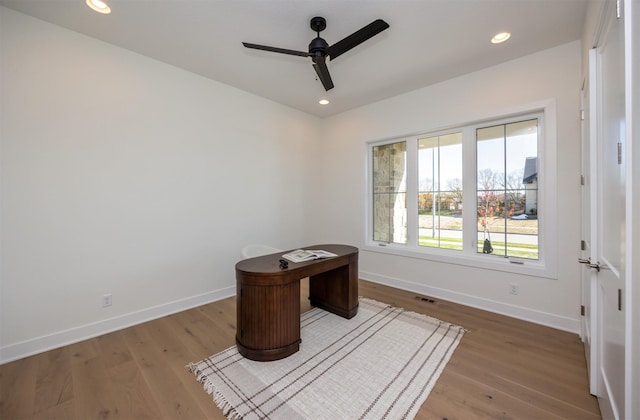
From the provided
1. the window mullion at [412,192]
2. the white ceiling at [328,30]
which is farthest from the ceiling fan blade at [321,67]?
the window mullion at [412,192]

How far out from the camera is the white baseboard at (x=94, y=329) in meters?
2.06

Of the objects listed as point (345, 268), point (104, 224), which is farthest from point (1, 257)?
point (345, 268)

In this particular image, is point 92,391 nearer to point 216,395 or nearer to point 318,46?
point 216,395

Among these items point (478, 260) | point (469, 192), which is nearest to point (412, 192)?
point (469, 192)

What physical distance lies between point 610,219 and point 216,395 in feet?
8.28

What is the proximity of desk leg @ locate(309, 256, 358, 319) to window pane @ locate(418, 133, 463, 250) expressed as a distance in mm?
1468

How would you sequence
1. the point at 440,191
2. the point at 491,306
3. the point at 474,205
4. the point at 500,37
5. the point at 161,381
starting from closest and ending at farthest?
1. the point at 161,381
2. the point at 500,37
3. the point at 491,306
4. the point at 474,205
5. the point at 440,191

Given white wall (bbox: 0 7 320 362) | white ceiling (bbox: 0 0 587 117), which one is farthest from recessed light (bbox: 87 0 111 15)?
white wall (bbox: 0 7 320 362)

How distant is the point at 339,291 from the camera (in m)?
2.79

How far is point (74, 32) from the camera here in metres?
2.31

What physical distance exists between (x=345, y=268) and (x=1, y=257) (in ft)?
9.63

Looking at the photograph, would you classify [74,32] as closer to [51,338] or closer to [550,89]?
[51,338]

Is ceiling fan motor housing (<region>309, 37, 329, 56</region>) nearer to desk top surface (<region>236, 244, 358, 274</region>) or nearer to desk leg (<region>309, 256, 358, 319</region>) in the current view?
desk top surface (<region>236, 244, 358, 274</region>)

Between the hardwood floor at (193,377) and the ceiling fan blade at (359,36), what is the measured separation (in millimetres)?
2546
